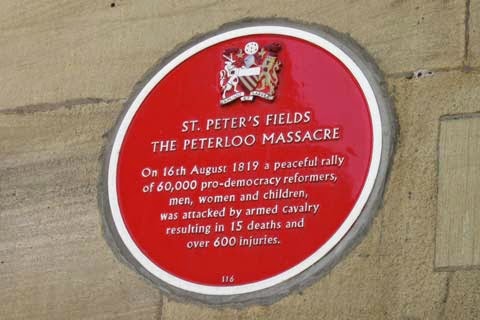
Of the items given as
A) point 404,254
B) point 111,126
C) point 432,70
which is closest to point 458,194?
point 404,254

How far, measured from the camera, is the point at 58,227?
6.04m

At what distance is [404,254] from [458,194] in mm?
344

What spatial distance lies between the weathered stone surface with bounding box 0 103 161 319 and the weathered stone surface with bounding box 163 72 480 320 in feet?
1.21

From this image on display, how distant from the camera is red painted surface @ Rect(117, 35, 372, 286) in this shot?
550 centimetres

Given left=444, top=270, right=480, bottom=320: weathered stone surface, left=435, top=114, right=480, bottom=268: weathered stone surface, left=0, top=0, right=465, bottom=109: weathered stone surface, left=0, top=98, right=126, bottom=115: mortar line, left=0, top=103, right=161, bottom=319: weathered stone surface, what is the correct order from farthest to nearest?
left=0, top=98, right=126, bottom=115: mortar line < left=0, top=103, right=161, bottom=319: weathered stone surface < left=0, top=0, right=465, bottom=109: weathered stone surface < left=435, top=114, right=480, bottom=268: weathered stone surface < left=444, top=270, right=480, bottom=320: weathered stone surface

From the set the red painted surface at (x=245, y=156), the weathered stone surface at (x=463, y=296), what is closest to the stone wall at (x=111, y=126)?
the weathered stone surface at (x=463, y=296)

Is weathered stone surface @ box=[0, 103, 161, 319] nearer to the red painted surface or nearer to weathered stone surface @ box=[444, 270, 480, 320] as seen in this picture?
the red painted surface

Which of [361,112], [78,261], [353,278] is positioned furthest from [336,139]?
[78,261]

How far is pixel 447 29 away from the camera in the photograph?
18.4 ft

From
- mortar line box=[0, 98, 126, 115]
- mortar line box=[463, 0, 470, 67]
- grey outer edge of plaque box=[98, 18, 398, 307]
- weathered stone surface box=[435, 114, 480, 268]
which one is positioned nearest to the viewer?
weathered stone surface box=[435, 114, 480, 268]

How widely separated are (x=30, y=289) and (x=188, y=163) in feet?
3.21

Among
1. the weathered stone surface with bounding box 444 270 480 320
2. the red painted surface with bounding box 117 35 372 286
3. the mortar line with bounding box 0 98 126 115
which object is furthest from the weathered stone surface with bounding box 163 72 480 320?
the mortar line with bounding box 0 98 126 115

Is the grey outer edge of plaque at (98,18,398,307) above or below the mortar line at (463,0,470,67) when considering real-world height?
below

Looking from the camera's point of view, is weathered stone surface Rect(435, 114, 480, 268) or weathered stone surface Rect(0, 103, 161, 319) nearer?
weathered stone surface Rect(435, 114, 480, 268)
